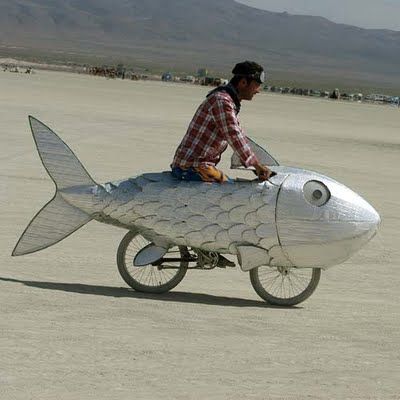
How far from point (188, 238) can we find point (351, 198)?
125 centimetres

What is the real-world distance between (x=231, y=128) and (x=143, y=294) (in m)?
1.45

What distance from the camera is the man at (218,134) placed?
9891 millimetres

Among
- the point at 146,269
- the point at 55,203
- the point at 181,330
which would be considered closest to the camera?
the point at 181,330

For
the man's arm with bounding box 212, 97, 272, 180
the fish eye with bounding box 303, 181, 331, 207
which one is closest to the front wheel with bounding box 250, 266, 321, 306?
the fish eye with bounding box 303, 181, 331, 207

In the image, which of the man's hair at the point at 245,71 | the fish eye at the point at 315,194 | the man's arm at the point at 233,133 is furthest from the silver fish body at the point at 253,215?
the man's hair at the point at 245,71

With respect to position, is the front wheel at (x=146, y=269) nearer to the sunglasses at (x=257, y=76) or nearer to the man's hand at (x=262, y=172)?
the man's hand at (x=262, y=172)

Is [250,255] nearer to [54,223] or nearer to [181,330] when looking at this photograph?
[181,330]

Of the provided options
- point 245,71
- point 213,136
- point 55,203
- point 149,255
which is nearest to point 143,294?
point 149,255

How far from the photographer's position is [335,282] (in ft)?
38.4

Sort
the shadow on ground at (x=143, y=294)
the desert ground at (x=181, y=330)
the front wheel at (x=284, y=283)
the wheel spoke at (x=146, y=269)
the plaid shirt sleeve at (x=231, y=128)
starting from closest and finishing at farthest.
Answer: the desert ground at (x=181, y=330)
the plaid shirt sleeve at (x=231, y=128)
the shadow on ground at (x=143, y=294)
the front wheel at (x=284, y=283)
the wheel spoke at (x=146, y=269)

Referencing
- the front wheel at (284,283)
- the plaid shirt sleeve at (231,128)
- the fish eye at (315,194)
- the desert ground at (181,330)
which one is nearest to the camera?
the desert ground at (181,330)

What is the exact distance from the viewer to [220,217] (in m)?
9.96

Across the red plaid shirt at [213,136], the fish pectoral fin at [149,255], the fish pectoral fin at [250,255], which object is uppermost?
the red plaid shirt at [213,136]

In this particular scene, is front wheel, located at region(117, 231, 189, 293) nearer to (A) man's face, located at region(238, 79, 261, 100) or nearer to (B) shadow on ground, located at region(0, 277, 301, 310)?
(B) shadow on ground, located at region(0, 277, 301, 310)
